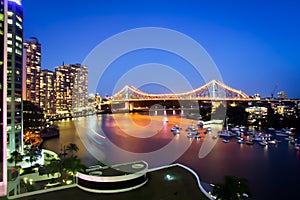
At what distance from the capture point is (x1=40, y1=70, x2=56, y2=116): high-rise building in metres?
24.8

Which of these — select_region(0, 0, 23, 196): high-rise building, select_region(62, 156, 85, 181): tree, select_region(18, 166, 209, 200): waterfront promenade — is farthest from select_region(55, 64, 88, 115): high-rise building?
select_region(18, 166, 209, 200): waterfront promenade

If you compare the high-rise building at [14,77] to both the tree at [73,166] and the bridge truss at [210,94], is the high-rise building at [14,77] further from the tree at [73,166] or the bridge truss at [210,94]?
the bridge truss at [210,94]

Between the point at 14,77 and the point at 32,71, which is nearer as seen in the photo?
the point at 14,77

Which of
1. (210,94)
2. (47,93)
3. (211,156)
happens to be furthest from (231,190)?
(47,93)

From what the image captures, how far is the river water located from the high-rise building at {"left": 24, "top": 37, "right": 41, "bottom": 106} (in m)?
10.9

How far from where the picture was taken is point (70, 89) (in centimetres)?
3319

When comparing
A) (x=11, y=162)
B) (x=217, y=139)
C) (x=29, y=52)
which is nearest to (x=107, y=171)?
(x=11, y=162)

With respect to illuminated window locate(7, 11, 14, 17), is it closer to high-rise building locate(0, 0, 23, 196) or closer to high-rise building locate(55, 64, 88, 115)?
high-rise building locate(0, 0, 23, 196)

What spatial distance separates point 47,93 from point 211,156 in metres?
22.2

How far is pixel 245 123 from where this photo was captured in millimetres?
16422

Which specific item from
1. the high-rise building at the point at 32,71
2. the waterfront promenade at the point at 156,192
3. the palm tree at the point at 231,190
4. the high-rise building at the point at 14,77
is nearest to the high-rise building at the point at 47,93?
the high-rise building at the point at 32,71

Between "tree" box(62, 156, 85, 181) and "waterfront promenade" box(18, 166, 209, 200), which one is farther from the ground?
"tree" box(62, 156, 85, 181)

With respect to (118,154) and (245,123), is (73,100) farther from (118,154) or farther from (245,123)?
(118,154)

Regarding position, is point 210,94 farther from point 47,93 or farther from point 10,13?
point 10,13
